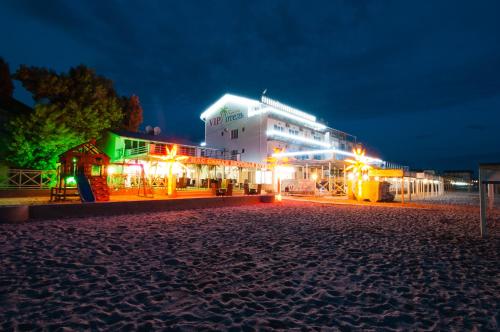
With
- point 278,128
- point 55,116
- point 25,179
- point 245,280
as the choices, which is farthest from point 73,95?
point 245,280

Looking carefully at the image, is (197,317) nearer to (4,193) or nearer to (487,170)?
(487,170)

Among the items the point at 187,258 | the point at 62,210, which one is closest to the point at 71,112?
the point at 62,210

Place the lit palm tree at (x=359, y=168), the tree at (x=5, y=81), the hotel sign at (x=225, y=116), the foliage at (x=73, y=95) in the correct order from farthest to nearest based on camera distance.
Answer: the hotel sign at (x=225, y=116) → the tree at (x=5, y=81) → the foliage at (x=73, y=95) → the lit palm tree at (x=359, y=168)

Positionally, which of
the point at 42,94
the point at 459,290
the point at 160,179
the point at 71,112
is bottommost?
the point at 459,290

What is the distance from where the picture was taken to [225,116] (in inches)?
1254

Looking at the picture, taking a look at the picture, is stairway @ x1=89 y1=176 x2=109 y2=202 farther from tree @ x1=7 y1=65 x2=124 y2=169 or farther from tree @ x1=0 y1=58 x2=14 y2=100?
tree @ x1=0 y1=58 x2=14 y2=100

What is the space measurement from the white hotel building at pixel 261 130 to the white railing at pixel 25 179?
1704 centimetres

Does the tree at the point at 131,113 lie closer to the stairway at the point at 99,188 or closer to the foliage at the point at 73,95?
the foliage at the point at 73,95

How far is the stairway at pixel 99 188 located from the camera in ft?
39.4

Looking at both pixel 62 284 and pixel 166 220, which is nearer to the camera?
pixel 62 284

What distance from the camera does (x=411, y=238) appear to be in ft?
21.6

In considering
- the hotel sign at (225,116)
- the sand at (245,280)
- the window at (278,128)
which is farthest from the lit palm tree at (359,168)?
the hotel sign at (225,116)

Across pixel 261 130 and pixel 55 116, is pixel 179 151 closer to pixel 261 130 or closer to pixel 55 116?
pixel 261 130

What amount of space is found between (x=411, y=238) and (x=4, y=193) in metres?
18.4
